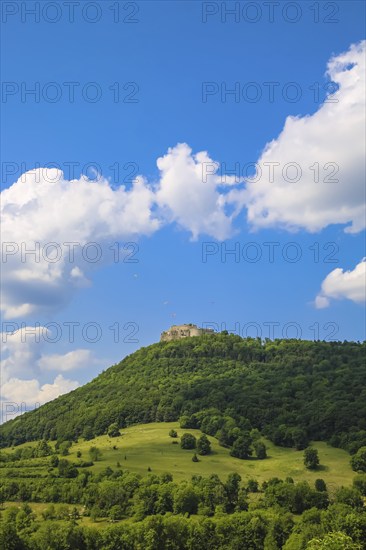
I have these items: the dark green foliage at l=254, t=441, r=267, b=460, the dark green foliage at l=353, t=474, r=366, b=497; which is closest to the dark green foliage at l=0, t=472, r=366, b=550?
the dark green foliage at l=353, t=474, r=366, b=497

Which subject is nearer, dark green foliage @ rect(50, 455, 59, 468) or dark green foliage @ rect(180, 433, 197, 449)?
dark green foliage @ rect(50, 455, 59, 468)

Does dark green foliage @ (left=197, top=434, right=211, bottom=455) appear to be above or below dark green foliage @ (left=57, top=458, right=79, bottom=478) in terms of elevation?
above

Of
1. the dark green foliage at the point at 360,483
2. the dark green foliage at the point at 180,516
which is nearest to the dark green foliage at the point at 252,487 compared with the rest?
the dark green foliage at the point at 180,516

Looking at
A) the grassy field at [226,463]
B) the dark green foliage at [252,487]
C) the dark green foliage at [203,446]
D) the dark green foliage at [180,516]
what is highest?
the dark green foliage at [203,446]

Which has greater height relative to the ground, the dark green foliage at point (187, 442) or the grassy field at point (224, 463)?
the dark green foliage at point (187, 442)

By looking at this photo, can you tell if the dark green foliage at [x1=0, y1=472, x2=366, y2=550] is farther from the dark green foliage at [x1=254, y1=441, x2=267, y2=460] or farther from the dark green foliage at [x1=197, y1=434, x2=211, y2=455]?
the dark green foliage at [x1=197, y1=434, x2=211, y2=455]

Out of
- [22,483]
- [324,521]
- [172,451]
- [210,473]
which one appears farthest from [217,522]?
[172,451]

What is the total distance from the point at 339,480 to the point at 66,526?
78370 mm

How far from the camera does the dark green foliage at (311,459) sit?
165m

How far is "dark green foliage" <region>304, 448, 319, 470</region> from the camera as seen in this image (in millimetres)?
165250

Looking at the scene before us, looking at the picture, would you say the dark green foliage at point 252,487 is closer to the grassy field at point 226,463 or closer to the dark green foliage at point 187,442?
the grassy field at point 226,463

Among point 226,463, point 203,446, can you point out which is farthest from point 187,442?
point 226,463

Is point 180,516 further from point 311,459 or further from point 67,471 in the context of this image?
point 311,459

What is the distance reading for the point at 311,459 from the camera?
166 metres
